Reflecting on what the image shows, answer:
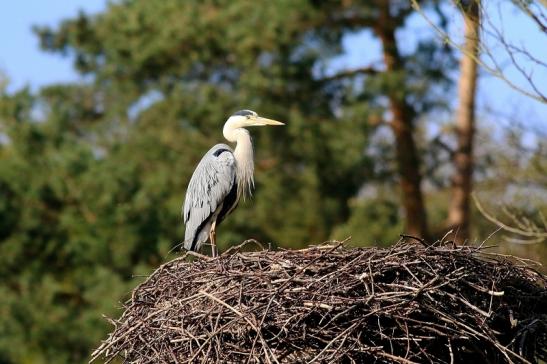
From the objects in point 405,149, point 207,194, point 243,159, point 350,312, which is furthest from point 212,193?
point 405,149

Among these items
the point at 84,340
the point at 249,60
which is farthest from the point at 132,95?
the point at 84,340

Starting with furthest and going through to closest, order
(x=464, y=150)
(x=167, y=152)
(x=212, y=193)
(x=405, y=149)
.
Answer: (x=167, y=152)
(x=405, y=149)
(x=464, y=150)
(x=212, y=193)

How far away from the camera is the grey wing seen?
10180mm

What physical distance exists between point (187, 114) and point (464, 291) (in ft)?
37.8

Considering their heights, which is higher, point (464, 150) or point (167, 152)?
point (167, 152)

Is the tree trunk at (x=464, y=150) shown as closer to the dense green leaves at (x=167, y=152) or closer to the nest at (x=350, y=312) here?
the dense green leaves at (x=167, y=152)

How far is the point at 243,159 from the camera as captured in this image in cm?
1060

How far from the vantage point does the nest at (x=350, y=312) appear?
688 cm

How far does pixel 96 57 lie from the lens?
20.1 m

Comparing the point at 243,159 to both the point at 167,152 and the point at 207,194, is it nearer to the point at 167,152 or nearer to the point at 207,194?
the point at 207,194

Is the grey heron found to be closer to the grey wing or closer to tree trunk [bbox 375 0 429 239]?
the grey wing

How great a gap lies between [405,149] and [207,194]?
8.67m

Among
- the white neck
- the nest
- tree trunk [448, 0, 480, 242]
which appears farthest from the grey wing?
tree trunk [448, 0, 480, 242]

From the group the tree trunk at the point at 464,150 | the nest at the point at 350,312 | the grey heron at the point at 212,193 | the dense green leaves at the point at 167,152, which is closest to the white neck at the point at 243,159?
the grey heron at the point at 212,193
